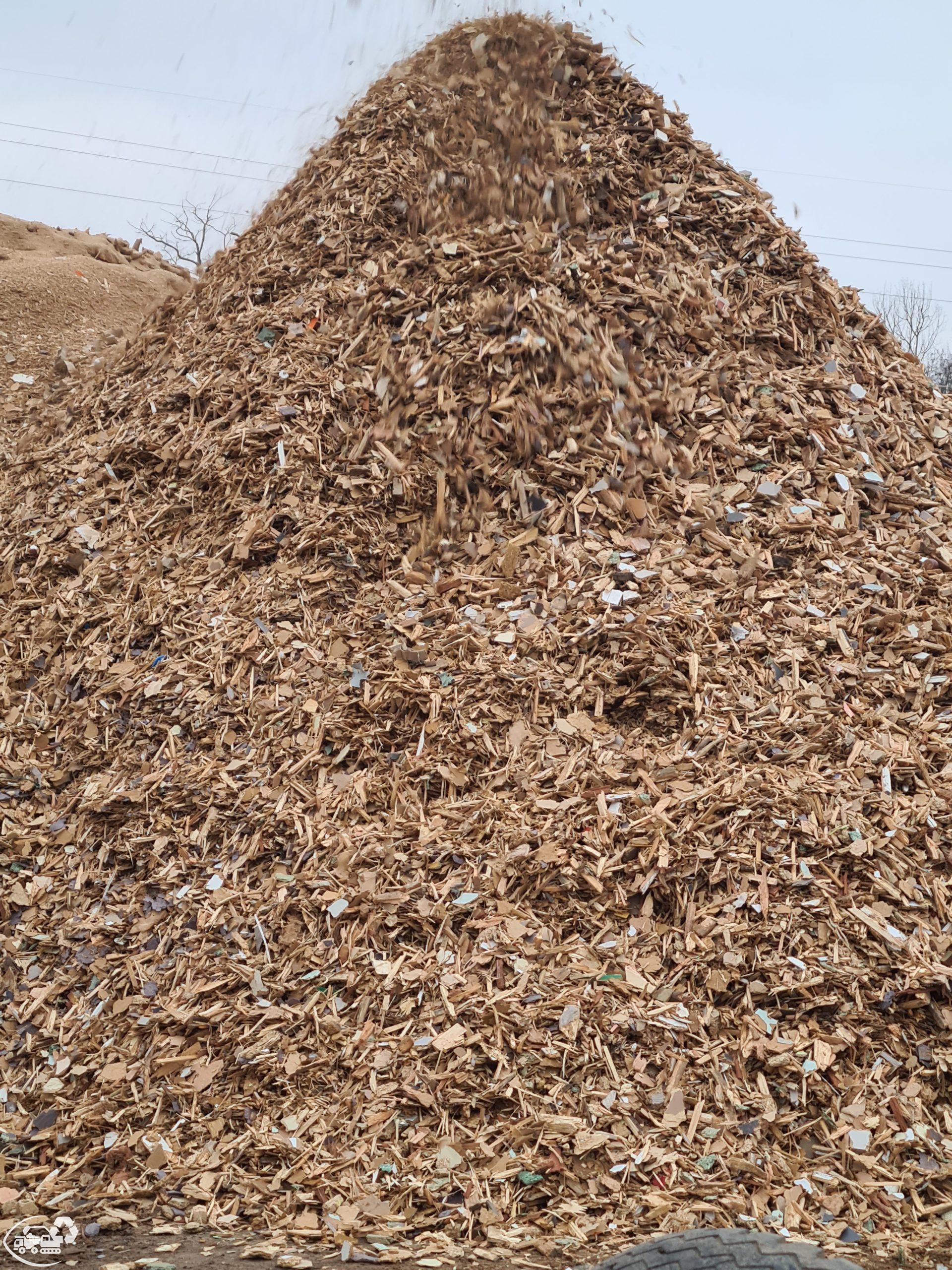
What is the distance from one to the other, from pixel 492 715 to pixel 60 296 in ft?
26.2

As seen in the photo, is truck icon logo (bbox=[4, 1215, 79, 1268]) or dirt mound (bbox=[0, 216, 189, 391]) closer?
truck icon logo (bbox=[4, 1215, 79, 1268])

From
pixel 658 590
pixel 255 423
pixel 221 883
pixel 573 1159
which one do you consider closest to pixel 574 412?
pixel 658 590

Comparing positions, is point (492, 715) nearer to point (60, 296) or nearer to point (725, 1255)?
point (725, 1255)

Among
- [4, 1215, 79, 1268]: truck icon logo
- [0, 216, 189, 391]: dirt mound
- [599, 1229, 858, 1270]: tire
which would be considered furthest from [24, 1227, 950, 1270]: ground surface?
[0, 216, 189, 391]: dirt mound

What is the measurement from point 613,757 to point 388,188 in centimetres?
436

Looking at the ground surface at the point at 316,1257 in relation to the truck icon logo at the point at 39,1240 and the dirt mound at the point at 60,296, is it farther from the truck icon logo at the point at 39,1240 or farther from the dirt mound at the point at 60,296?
the dirt mound at the point at 60,296

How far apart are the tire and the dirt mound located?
7952 mm

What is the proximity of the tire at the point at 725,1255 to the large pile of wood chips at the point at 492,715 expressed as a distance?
0.63 meters

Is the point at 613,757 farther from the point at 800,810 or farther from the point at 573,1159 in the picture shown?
the point at 573,1159

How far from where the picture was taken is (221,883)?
4.41m

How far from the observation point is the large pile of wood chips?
11.9 feet

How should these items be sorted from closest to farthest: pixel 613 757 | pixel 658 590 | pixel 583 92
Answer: pixel 613 757 → pixel 658 590 → pixel 583 92

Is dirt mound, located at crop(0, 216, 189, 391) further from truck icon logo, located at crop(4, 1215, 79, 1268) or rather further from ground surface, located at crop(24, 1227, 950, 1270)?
ground surface, located at crop(24, 1227, 950, 1270)

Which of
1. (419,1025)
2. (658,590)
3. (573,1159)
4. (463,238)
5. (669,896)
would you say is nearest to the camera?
(573,1159)
